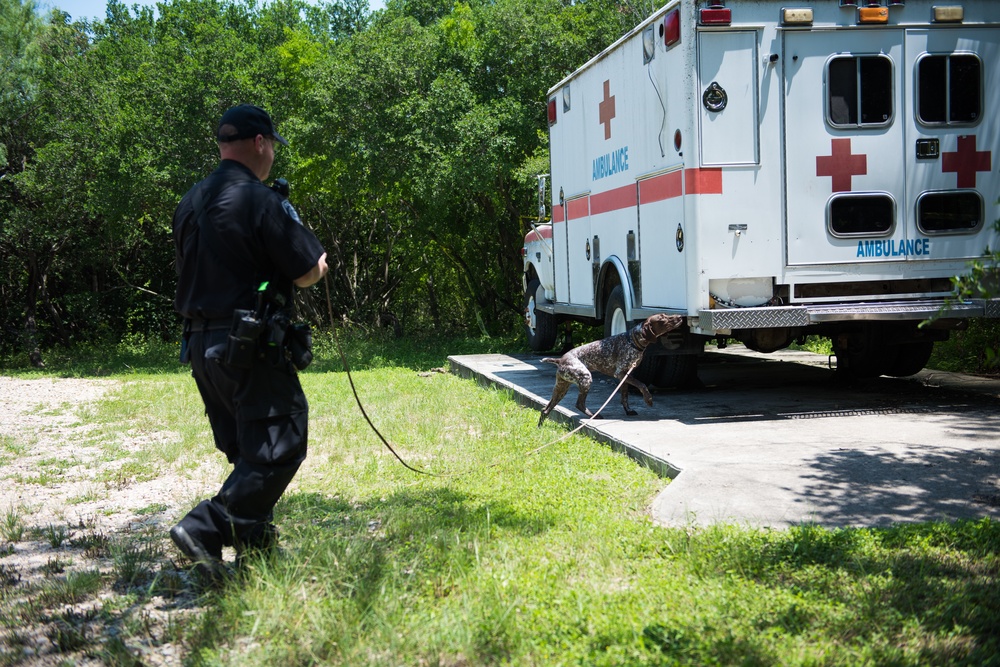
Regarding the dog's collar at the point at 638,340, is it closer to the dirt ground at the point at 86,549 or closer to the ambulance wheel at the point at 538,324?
the dirt ground at the point at 86,549

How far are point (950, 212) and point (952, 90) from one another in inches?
38.8

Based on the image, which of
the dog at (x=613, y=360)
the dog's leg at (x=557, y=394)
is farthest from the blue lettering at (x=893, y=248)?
the dog's leg at (x=557, y=394)

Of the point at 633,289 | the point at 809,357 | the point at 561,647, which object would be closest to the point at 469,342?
the point at 809,357

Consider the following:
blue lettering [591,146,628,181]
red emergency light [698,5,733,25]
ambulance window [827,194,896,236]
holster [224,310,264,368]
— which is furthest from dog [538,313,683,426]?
holster [224,310,264,368]

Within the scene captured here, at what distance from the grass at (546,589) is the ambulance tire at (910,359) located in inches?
192

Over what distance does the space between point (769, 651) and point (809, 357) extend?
9953mm

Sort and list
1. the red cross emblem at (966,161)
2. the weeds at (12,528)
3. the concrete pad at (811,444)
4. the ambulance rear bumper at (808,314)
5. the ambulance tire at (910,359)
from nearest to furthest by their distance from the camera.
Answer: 1. the concrete pad at (811,444)
2. the weeds at (12,528)
3. the ambulance rear bumper at (808,314)
4. the red cross emblem at (966,161)
5. the ambulance tire at (910,359)

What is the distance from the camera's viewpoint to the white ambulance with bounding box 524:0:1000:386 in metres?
7.91

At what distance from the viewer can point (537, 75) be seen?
53.2 ft

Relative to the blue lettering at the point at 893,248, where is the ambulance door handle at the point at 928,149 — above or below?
above

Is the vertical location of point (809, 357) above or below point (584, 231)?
below

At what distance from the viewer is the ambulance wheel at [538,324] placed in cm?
1483

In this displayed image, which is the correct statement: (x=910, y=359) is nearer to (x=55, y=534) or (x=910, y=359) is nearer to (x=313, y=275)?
(x=313, y=275)

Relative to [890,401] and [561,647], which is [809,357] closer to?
[890,401]
